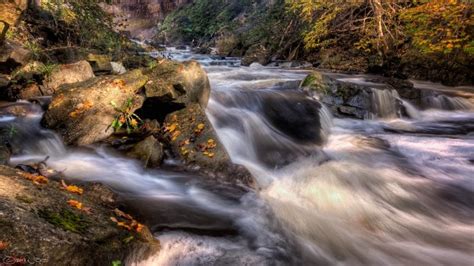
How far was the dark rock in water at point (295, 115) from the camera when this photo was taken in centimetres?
726

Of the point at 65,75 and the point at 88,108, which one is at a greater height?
the point at 65,75

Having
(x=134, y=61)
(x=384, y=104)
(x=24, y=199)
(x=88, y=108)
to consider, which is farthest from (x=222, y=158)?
(x=134, y=61)

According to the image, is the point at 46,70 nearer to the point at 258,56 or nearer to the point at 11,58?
the point at 11,58

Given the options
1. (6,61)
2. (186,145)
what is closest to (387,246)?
(186,145)

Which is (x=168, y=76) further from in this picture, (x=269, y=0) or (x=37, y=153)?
(x=269, y=0)

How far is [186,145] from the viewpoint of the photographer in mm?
5418

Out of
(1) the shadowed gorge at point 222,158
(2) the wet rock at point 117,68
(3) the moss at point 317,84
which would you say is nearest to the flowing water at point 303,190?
(1) the shadowed gorge at point 222,158

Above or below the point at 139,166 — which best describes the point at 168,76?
above

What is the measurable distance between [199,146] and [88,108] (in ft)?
5.80

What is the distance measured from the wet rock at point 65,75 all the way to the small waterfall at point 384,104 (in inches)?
251

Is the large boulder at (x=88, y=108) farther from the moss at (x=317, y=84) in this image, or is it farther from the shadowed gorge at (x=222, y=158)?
the moss at (x=317, y=84)

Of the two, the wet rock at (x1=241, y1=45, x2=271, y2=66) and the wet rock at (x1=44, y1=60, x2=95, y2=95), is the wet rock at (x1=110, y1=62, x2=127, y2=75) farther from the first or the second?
the wet rock at (x1=241, y1=45, x2=271, y2=66)

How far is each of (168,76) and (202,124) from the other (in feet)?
4.00

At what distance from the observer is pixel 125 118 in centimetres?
577
